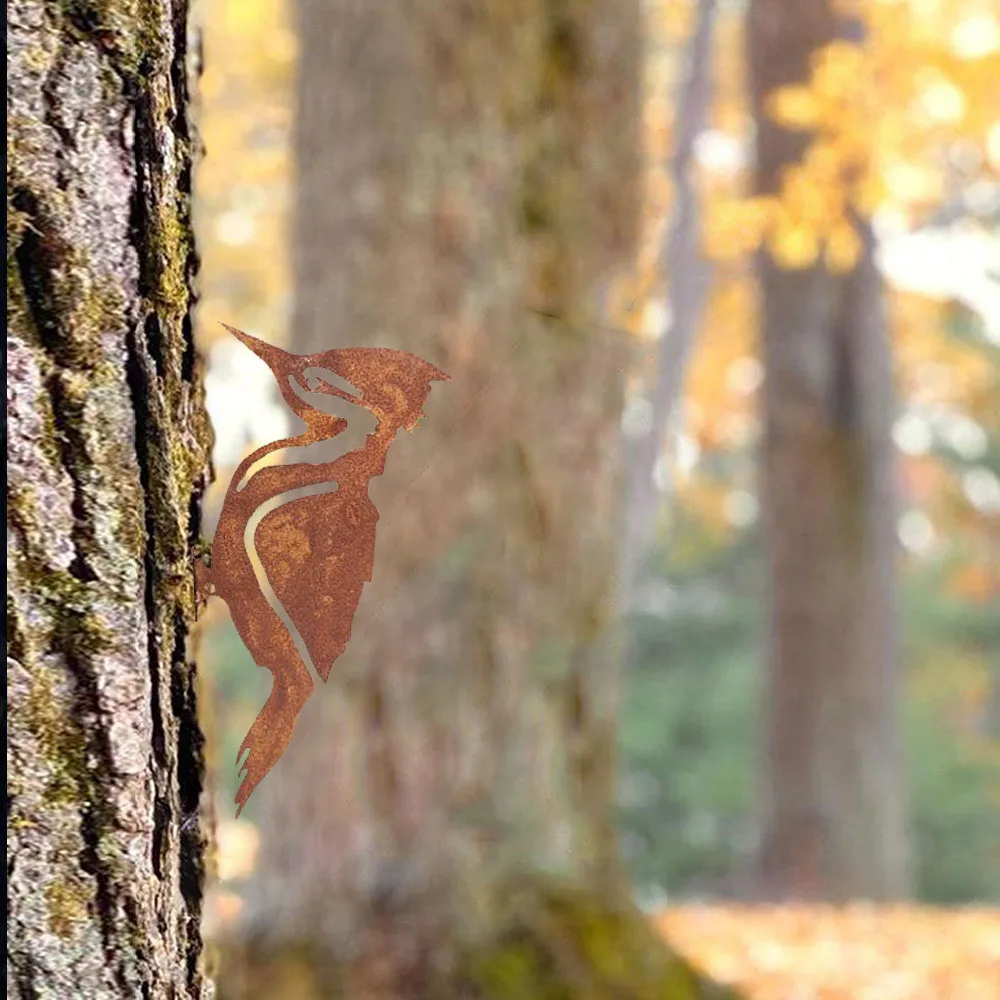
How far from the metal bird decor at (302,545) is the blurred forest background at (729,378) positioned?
1.67 meters

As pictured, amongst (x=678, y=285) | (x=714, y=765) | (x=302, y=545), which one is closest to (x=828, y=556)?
(x=678, y=285)

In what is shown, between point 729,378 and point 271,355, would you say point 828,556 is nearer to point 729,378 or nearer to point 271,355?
point 729,378

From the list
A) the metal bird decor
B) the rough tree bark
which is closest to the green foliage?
the rough tree bark

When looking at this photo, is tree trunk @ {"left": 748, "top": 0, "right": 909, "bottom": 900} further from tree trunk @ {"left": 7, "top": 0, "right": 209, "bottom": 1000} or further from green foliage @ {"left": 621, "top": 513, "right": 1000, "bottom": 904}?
tree trunk @ {"left": 7, "top": 0, "right": 209, "bottom": 1000}

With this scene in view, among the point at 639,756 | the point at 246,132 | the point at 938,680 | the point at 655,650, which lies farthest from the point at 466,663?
the point at 938,680

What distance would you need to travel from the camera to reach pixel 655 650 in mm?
10555

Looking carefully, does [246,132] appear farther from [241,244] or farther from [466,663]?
[466,663]

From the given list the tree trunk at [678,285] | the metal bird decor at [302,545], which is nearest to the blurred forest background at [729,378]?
the tree trunk at [678,285]

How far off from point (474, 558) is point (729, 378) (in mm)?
8205

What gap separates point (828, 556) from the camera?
713cm

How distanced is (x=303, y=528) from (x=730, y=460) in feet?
41.4

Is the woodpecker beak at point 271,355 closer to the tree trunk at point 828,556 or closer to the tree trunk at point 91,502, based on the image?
the tree trunk at point 91,502

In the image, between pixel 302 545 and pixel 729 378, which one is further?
pixel 729 378

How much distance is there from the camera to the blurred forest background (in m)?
4.69
